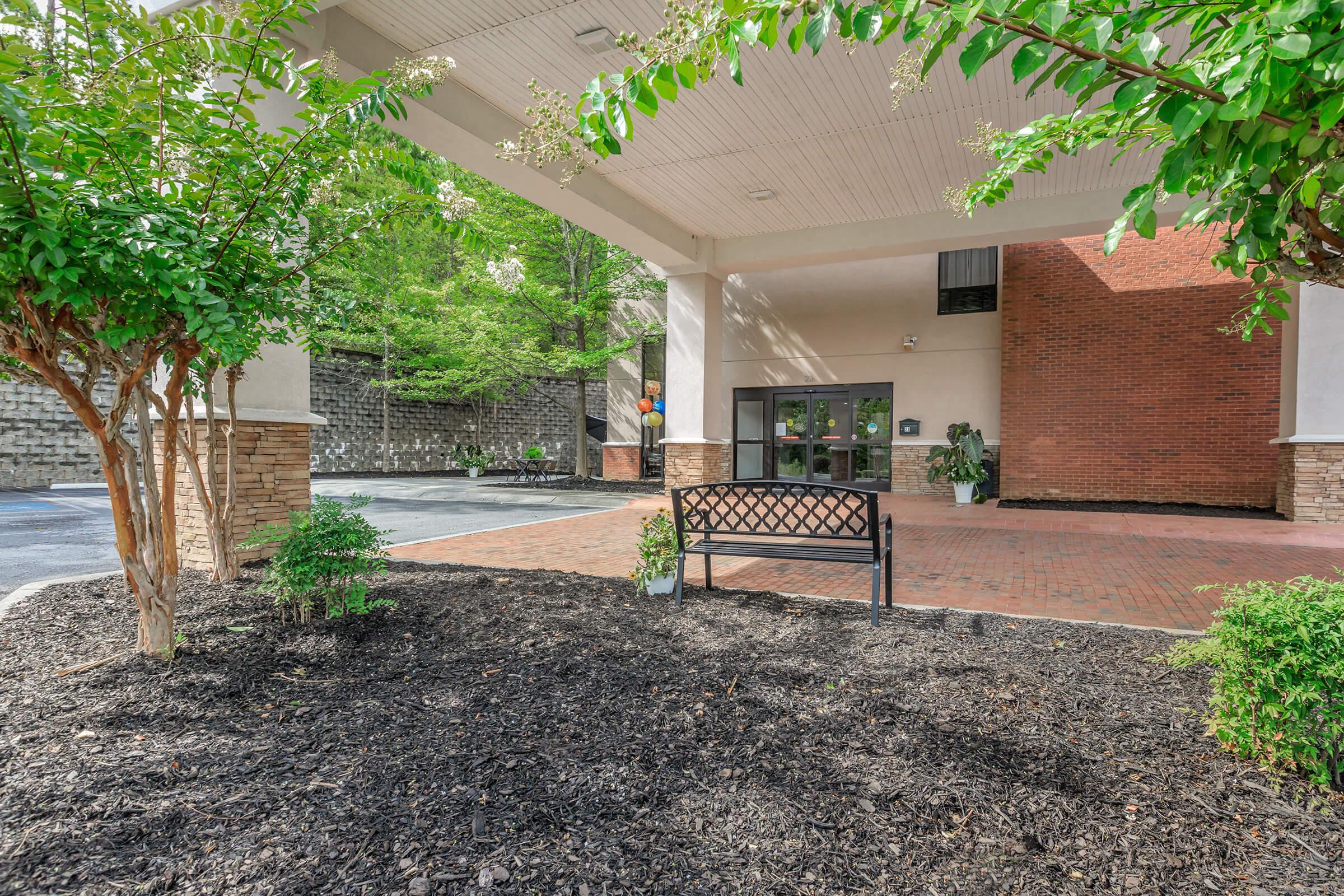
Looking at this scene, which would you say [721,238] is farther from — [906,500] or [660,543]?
[660,543]

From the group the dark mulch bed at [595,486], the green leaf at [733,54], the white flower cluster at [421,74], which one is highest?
the white flower cluster at [421,74]

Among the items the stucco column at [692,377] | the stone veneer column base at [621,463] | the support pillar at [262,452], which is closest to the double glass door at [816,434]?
the stucco column at [692,377]

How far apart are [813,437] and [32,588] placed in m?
12.2

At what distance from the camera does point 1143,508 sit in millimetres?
10266

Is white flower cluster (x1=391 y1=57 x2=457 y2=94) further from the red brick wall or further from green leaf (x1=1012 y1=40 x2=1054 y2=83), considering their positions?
the red brick wall

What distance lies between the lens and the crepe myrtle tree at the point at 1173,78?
1.11 meters

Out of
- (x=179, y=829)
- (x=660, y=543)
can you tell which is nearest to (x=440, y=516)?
(x=660, y=543)

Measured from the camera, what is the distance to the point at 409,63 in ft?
10.4

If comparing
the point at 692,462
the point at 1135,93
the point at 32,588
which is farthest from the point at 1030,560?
the point at 32,588

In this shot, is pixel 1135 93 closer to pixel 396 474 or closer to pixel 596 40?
pixel 596 40

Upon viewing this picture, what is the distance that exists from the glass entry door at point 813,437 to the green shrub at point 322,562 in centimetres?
1098

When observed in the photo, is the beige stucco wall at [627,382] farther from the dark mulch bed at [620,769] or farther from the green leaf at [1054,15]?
the green leaf at [1054,15]

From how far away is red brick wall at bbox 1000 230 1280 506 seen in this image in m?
10.4

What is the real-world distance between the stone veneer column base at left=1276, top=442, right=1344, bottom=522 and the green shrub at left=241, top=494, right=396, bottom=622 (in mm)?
11174
